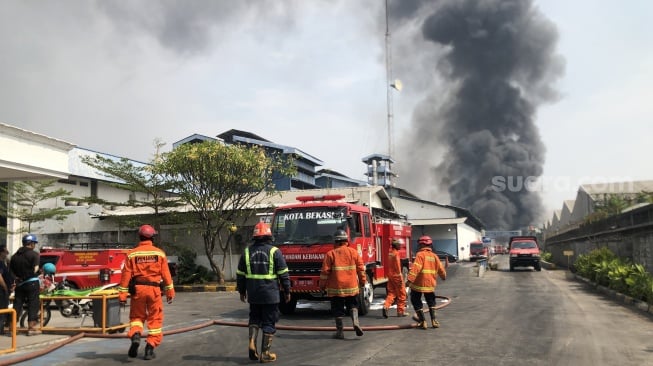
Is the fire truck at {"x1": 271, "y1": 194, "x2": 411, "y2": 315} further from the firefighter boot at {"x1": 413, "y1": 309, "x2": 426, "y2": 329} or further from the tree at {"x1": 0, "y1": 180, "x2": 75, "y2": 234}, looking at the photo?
the tree at {"x1": 0, "y1": 180, "x2": 75, "y2": 234}

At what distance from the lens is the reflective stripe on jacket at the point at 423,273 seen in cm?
972

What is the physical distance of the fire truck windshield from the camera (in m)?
11.5

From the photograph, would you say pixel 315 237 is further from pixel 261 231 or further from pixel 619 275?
pixel 619 275

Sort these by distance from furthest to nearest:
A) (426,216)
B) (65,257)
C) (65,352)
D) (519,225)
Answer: (519,225), (426,216), (65,257), (65,352)

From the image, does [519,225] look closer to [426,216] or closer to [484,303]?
[426,216]

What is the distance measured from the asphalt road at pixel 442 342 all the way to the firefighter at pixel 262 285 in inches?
16.2

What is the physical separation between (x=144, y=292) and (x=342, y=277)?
10.9 ft

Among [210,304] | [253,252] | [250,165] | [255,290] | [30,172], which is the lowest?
[210,304]

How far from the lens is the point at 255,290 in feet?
23.0

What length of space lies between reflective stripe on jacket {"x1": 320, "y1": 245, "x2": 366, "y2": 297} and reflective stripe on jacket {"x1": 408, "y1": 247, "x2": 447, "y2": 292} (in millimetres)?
1224

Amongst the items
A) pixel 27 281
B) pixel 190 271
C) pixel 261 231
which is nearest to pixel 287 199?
pixel 190 271

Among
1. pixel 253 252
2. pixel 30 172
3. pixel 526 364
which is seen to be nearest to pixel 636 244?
pixel 526 364

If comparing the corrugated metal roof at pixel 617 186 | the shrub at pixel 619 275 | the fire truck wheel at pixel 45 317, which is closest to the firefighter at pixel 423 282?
the shrub at pixel 619 275

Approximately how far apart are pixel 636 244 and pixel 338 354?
13.6 m
